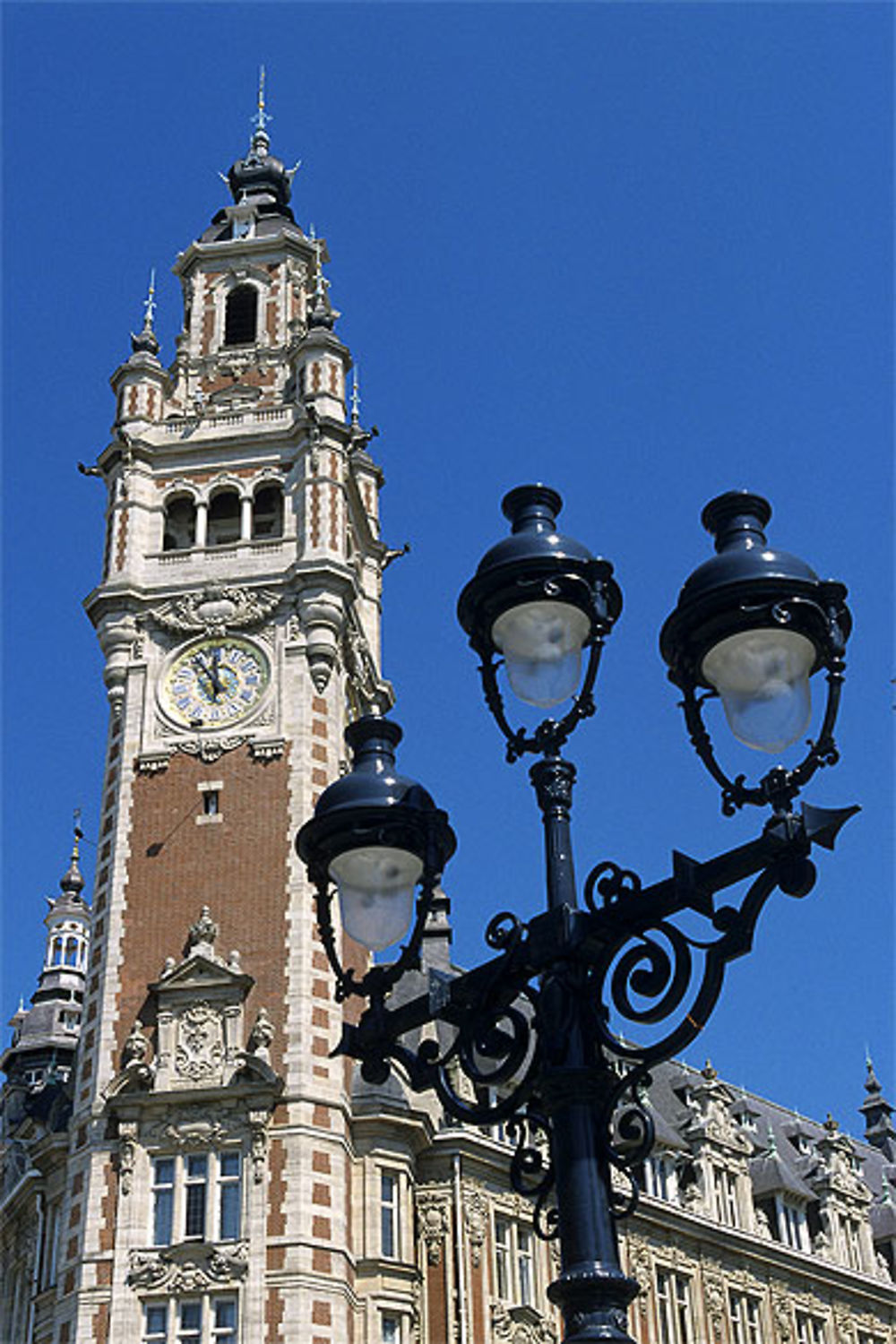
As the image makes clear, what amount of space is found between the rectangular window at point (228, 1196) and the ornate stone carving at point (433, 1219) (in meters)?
6.47

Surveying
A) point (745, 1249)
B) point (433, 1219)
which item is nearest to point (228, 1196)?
point (433, 1219)

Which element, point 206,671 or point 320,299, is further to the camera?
point 320,299

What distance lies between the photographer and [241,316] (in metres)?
58.4

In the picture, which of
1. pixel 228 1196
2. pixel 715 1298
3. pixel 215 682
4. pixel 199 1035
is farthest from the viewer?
pixel 715 1298

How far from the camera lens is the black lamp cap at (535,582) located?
1031cm

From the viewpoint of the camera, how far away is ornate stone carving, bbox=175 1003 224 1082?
134 ft

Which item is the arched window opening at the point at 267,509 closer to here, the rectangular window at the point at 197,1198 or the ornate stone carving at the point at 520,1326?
the rectangular window at the point at 197,1198

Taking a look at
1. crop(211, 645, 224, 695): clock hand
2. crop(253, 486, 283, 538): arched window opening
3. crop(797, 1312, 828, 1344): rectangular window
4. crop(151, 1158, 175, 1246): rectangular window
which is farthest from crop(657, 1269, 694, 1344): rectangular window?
crop(253, 486, 283, 538): arched window opening

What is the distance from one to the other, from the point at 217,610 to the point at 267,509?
5271 millimetres

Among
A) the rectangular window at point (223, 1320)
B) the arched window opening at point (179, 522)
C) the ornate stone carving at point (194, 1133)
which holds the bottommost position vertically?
the rectangular window at point (223, 1320)

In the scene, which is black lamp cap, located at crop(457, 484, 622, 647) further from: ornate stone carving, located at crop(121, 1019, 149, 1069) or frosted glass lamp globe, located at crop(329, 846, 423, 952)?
ornate stone carving, located at crop(121, 1019, 149, 1069)

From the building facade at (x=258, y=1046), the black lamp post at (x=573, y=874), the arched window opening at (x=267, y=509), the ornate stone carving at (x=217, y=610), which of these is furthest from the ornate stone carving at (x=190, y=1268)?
the black lamp post at (x=573, y=874)

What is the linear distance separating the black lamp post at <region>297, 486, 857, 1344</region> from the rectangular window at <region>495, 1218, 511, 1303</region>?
3674 centimetres

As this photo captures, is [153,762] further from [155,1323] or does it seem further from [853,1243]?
[853,1243]
